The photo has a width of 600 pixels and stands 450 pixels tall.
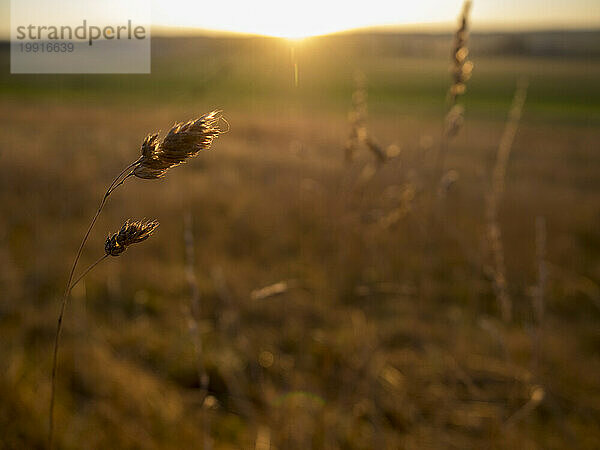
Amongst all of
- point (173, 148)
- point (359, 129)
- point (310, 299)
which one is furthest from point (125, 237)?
point (310, 299)

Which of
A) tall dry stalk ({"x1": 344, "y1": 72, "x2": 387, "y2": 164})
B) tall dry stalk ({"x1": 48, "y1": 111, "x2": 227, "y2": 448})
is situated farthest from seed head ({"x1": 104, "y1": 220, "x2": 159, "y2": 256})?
tall dry stalk ({"x1": 344, "y1": 72, "x2": 387, "y2": 164})

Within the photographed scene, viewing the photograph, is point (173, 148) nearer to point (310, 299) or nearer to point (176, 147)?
point (176, 147)

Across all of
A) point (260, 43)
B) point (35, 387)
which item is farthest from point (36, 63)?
point (260, 43)

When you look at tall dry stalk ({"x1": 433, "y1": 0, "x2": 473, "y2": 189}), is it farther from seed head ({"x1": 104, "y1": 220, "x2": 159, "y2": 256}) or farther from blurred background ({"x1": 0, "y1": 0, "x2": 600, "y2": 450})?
seed head ({"x1": 104, "y1": 220, "x2": 159, "y2": 256})

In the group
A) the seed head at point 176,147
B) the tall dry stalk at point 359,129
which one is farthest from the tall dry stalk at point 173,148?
the tall dry stalk at point 359,129

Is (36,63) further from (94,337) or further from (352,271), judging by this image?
(352,271)

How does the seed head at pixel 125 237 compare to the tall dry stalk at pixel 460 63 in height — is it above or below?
below

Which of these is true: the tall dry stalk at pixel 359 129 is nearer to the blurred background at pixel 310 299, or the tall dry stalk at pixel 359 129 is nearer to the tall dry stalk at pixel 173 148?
the blurred background at pixel 310 299

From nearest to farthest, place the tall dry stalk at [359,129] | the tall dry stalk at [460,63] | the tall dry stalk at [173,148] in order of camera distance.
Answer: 1. the tall dry stalk at [173,148]
2. the tall dry stalk at [460,63]
3. the tall dry stalk at [359,129]
